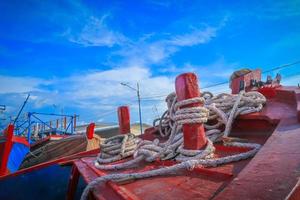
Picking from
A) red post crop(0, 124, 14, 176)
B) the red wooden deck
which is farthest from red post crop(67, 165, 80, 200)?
A: red post crop(0, 124, 14, 176)

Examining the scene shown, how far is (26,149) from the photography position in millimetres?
8070

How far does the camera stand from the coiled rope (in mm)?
1551

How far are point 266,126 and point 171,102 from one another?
39.5 inches

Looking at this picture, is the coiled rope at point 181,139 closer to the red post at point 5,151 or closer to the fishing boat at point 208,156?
the fishing boat at point 208,156

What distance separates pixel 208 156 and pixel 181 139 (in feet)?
1.23

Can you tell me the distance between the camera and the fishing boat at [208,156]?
0.91m

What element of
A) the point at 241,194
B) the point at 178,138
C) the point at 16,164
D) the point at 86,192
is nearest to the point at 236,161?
the point at 178,138

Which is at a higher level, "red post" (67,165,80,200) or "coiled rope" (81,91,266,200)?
"coiled rope" (81,91,266,200)

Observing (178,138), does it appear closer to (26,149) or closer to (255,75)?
(255,75)

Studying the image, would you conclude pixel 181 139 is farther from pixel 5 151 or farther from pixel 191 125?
pixel 5 151

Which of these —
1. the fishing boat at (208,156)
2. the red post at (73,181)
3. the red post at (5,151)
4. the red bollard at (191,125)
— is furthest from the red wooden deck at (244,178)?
the red post at (5,151)

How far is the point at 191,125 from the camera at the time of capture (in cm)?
170

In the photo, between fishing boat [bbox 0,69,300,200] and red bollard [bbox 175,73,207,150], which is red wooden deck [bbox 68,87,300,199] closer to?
fishing boat [bbox 0,69,300,200]

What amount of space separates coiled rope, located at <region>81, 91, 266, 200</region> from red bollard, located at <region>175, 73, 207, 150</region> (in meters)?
0.04
